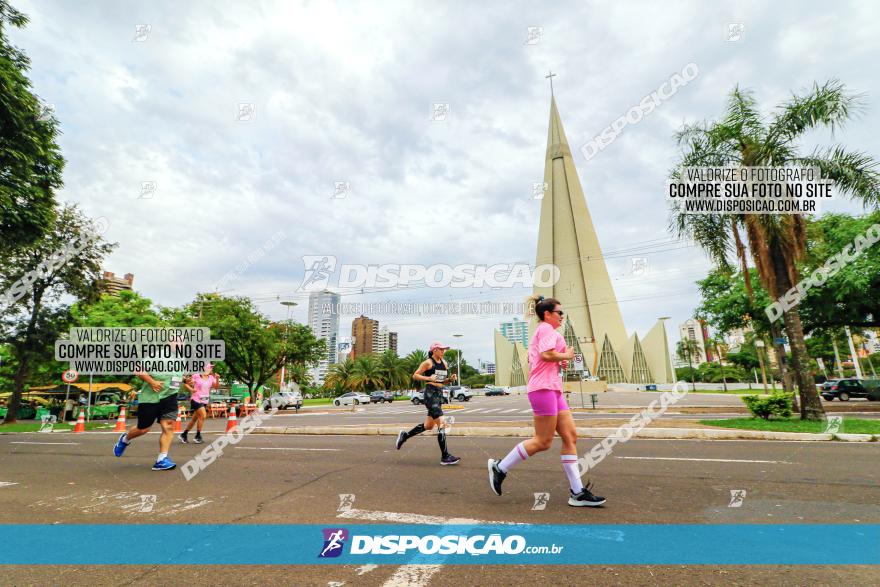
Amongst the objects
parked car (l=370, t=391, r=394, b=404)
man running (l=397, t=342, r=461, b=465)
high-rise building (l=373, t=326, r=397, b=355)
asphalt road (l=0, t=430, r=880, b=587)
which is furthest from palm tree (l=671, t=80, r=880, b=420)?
high-rise building (l=373, t=326, r=397, b=355)

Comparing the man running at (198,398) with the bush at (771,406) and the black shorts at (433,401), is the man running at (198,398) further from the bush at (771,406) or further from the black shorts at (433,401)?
the bush at (771,406)

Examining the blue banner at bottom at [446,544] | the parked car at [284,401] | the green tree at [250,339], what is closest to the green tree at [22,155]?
the blue banner at bottom at [446,544]

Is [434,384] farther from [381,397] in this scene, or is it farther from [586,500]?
[381,397]

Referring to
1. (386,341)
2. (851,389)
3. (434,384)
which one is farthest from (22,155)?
(386,341)

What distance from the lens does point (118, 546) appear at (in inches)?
123

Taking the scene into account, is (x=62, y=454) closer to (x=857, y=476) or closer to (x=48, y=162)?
(x=48, y=162)

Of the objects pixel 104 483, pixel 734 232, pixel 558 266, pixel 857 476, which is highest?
pixel 558 266

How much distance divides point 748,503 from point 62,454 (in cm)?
1134

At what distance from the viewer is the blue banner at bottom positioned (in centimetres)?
277

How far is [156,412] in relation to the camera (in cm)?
636

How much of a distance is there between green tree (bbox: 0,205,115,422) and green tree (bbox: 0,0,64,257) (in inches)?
395

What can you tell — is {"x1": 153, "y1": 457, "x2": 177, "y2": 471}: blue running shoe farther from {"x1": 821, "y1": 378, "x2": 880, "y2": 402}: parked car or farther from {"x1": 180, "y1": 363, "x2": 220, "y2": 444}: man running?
{"x1": 821, "y1": 378, "x2": 880, "y2": 402}: parked car

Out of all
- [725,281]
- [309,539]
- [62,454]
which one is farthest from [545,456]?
[725,281]

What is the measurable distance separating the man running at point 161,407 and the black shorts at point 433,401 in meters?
3.81
